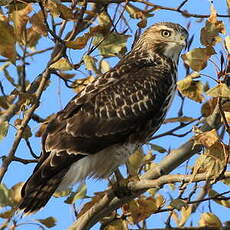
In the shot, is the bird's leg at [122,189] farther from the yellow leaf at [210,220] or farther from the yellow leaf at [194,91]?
the yellow leaf at [194,91]

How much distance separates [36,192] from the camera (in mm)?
5312

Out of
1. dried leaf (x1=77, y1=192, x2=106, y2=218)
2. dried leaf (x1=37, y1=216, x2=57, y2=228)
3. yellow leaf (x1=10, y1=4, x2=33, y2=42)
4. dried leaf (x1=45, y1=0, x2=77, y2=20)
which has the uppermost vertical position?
dried leaf (x1=45, y1=0, x2=77, y2=20)

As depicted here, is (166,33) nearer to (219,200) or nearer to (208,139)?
(219,200)

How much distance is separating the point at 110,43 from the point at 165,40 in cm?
229

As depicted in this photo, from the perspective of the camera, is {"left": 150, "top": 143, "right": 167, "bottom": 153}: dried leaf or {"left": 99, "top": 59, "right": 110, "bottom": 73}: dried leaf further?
{"left": 99, "top": 59, "right": 110, "bottom": 73}: dried leaf

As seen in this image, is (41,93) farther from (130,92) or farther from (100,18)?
(130,92)

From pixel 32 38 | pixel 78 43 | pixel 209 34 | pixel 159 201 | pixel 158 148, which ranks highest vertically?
pixel 32 38

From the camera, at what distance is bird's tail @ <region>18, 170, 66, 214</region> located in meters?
5.23

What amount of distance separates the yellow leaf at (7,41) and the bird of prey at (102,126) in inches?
51.6

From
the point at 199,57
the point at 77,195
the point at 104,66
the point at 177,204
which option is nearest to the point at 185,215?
the point at 177,204

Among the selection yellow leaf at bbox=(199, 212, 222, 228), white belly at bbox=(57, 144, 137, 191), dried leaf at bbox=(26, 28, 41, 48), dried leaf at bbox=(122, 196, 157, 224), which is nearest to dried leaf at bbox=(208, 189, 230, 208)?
yellow leaf at bbox=(199, 212, 222, 228)

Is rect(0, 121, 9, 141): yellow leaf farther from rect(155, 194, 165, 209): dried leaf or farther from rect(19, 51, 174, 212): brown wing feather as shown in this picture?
rect(155, 194, 165, 209): dried leaf

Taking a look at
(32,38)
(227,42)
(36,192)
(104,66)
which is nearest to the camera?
(227,42)

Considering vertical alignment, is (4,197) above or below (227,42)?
below
